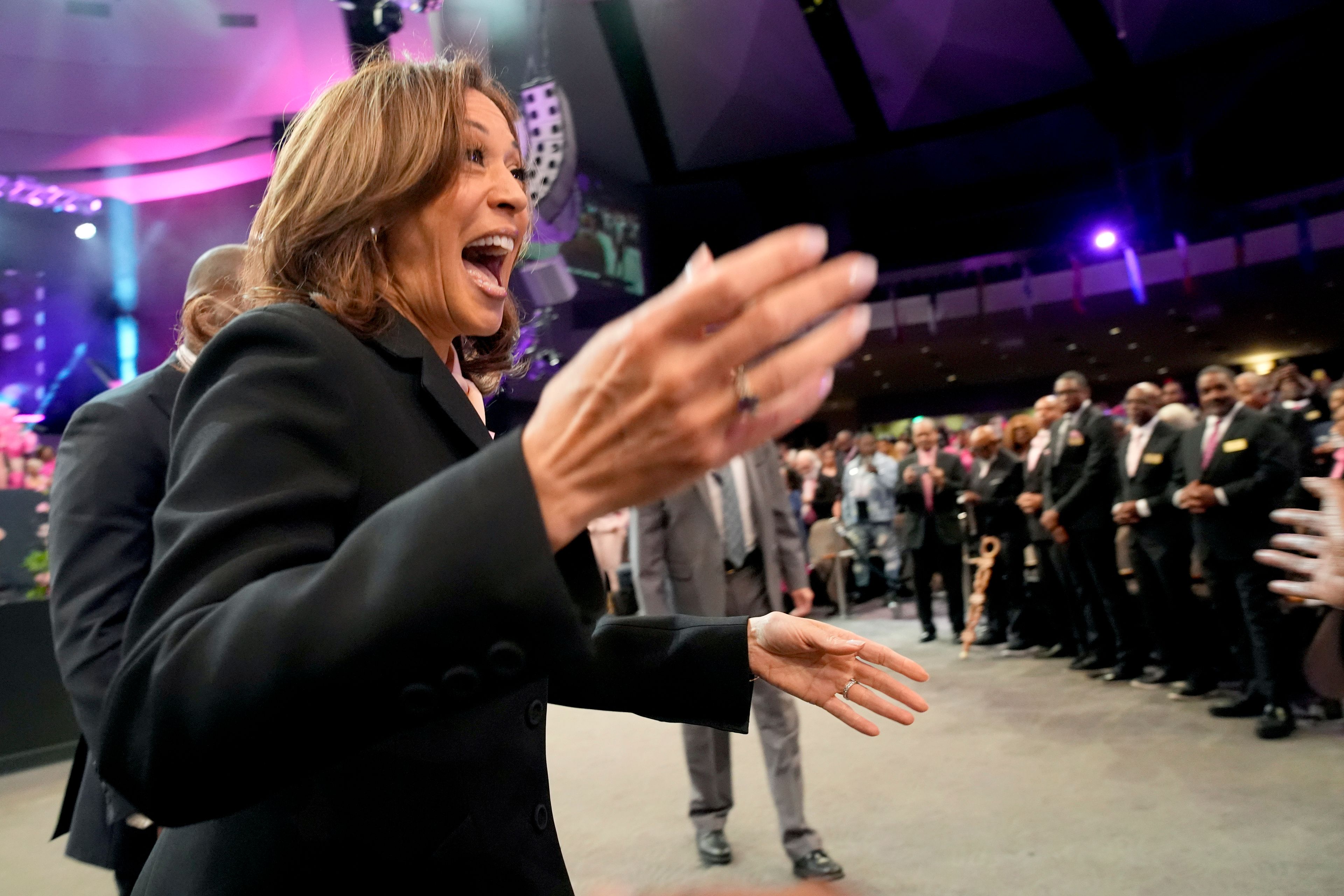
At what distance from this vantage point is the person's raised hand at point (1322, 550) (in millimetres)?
1533

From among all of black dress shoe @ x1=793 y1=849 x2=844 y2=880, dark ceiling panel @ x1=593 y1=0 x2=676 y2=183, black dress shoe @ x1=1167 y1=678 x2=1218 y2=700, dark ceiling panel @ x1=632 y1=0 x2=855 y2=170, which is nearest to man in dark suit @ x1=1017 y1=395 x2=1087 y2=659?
black dress shoe @ x1=1167 y1=678 x2=1218 y2=700

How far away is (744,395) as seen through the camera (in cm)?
49

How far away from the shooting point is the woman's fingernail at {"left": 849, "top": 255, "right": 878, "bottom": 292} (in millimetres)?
470

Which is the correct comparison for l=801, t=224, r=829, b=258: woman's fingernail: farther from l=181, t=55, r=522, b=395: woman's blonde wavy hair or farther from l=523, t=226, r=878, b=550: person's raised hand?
l=181, t=55, r=522, b=395: woman's blonde wavy hair

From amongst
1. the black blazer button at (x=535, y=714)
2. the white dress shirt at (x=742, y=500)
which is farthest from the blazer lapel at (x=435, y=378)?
the white dress shirt at (x=742, y=500)

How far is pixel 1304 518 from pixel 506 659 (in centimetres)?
173

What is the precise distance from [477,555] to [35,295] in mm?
13026

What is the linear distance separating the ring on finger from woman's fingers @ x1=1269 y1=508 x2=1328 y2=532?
4.91ft

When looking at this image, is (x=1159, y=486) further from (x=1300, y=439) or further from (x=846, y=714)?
(x=846, y=714)

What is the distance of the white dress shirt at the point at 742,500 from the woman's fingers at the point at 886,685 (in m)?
2.29

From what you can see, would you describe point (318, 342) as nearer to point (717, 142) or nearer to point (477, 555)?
point (477, 555)

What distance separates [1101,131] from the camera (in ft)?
50.5

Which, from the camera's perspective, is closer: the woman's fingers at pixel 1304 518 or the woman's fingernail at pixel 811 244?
the woman's fingernail at pixel 811 244

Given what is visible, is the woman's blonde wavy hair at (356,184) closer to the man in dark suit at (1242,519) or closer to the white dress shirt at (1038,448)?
the man in dark suit at (1242,519)
